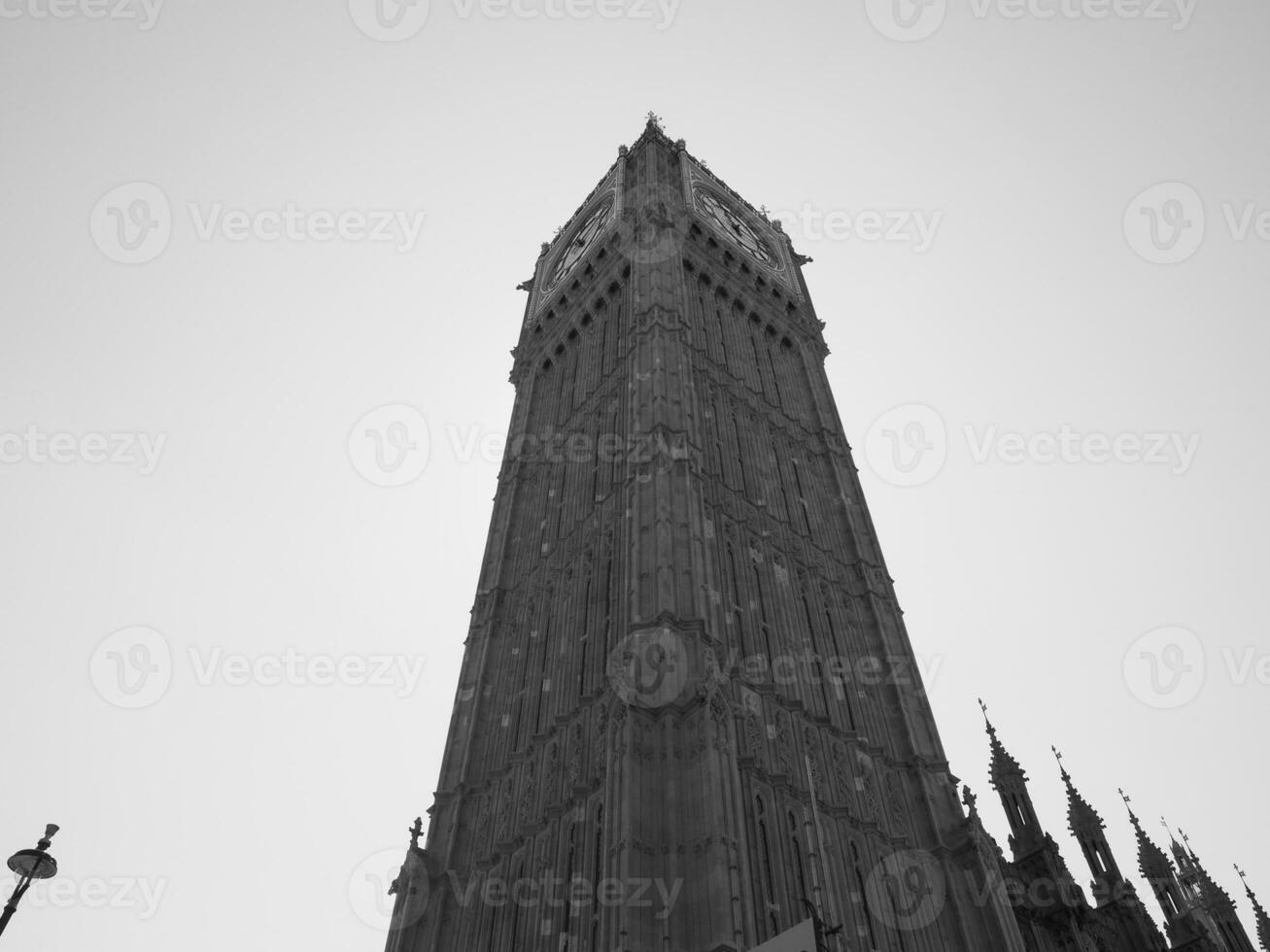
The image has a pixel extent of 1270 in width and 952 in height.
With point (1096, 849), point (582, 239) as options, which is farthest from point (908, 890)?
point (582, 239)

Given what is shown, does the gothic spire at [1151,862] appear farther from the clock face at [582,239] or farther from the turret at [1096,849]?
the clock face at [582,239]

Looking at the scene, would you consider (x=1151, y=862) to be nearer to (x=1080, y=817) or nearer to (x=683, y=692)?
(x=1080, y=817)

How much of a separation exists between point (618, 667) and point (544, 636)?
7241 millimetres

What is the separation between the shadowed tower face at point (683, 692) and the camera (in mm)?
22031

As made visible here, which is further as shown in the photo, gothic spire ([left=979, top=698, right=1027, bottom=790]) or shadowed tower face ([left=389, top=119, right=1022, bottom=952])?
gothic spire ([left=979, top=698, right=1027, bottom=790])

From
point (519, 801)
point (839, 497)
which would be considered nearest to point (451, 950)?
point (519, 801)

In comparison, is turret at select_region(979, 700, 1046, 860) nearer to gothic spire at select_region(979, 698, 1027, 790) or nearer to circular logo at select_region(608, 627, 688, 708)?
gothic spire at select_region(979, 698, 1027, 790)

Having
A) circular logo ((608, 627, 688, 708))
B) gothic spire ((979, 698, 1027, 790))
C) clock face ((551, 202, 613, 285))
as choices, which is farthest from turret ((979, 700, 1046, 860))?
clock face ((551, 202, 613, 285))

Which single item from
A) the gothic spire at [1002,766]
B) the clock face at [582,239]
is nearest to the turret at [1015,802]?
the gothic spire at [1002,766]

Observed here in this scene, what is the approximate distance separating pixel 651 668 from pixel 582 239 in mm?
36811

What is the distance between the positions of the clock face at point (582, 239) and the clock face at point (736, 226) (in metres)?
5.45

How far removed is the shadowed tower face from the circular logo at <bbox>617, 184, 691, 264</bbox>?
27 cm

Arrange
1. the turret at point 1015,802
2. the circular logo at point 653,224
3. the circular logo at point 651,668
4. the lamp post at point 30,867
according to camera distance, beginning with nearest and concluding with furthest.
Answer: the lamp post at point 30,867
the circular logo at point 651,668
the turret at point 1015,802
the circular logo at point 653,224

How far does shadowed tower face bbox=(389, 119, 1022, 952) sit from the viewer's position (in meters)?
22.0
